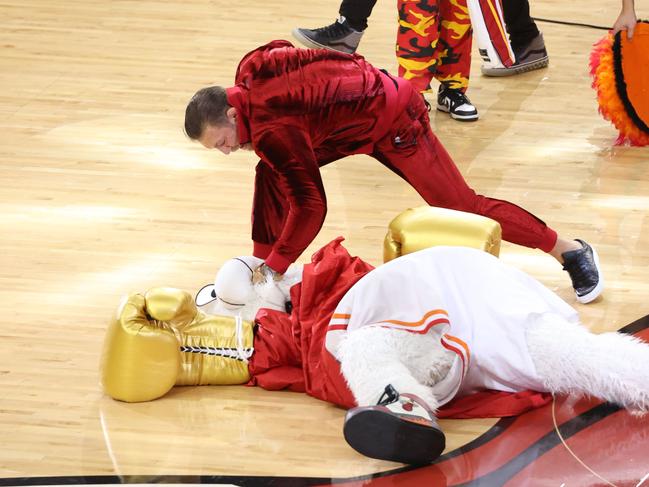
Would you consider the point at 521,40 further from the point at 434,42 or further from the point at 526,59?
the point at 434,42

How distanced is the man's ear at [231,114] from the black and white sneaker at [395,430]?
83 centimetres

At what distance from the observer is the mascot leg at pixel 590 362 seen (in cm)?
237

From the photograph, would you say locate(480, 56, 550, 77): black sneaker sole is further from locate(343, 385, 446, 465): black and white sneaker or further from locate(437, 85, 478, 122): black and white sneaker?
locate(343, 385, 446, 465): black and white sneaker

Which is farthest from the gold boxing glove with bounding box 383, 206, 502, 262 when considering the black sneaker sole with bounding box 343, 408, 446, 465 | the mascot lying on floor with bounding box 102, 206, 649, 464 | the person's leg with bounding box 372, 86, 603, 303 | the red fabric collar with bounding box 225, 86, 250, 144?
the black sneaker sole with bounding box 343, 408, 446, 465

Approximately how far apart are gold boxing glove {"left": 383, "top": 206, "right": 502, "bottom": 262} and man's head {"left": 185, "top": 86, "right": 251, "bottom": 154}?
1.62ft

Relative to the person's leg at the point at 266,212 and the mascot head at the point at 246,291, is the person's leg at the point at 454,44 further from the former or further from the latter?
the mascot head at the point at 246,291

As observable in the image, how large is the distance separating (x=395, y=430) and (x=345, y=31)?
2938 millimetres

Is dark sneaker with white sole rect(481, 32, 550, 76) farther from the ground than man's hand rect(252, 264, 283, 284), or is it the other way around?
man's hand rect(252, 264, 283, 284)

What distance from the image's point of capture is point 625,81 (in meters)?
3.94

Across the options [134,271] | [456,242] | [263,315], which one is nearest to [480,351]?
[456,242]

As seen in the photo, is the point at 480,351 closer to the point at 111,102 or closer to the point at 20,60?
the point at 111,102

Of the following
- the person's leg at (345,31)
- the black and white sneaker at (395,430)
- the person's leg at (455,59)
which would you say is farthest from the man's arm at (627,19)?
the black and white sneaker at (395,430)

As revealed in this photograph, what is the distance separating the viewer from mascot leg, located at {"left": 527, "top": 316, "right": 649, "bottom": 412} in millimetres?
2365

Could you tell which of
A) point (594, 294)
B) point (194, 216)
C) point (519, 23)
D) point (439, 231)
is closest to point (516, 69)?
point (519, 23)
